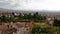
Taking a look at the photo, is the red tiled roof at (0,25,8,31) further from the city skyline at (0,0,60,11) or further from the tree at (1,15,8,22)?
the city skyline at (0,0,60,11)

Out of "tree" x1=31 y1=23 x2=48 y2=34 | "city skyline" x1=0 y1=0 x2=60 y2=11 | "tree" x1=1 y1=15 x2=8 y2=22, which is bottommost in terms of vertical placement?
"tree" x1=31 y1=23 x2=48 y2=34

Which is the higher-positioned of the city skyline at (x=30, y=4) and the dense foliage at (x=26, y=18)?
the city skyline at (x=30, y=4)

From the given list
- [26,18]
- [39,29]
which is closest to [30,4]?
[26,18]

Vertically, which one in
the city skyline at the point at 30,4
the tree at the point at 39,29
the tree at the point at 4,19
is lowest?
the tree at the point at 39,29

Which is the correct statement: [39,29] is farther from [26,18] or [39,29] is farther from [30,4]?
[30,4]

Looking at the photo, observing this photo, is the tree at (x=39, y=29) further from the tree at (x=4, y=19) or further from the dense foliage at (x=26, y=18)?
the tree at (x=4, y=19)

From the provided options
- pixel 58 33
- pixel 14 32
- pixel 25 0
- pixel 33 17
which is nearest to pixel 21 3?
pixel 25 0

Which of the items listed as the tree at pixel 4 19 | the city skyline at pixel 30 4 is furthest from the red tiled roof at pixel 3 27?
the city skyline at pixel 30 4

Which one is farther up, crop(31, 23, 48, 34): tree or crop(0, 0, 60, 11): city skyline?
crop(0, 0, 60, 11): city skyline

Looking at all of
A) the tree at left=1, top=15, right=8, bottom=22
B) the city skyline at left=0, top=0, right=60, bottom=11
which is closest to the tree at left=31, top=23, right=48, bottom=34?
the city skyline at left=0, top=0, right=60, bottom=11

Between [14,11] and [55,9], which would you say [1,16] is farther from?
[55,9]

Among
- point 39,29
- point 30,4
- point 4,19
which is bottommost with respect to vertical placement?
point 39,29
